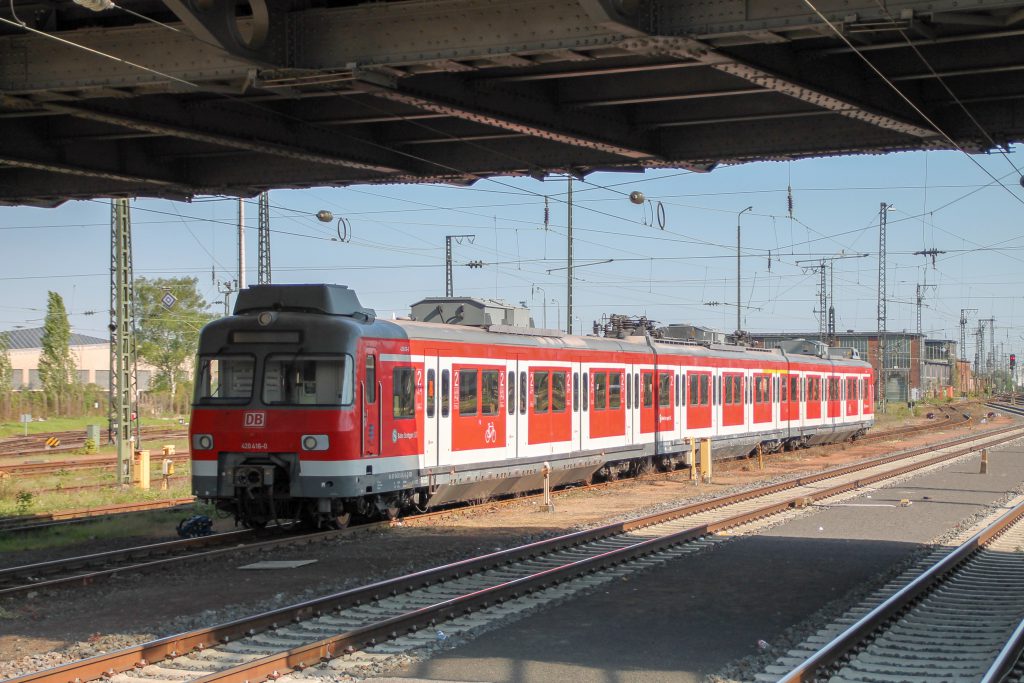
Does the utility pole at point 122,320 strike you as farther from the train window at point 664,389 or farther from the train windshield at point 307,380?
the train window at point 664,389

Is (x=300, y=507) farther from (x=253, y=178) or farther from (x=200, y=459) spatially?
(x=253, y=178)

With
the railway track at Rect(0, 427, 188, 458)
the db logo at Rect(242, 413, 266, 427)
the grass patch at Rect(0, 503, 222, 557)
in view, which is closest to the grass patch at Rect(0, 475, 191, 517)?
the grass patch at Rect(0, 503, 222, 557)

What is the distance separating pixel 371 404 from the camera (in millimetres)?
16016

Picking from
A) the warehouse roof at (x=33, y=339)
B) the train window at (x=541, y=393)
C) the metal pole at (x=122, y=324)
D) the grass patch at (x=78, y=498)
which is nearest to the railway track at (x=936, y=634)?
the train window at (x=541, y=393)

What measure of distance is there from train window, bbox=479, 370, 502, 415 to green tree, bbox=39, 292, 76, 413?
52.0m

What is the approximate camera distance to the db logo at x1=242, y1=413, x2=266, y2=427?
15.6 metres

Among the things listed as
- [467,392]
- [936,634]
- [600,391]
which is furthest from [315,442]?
[600,391]

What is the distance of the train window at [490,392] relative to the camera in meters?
19.5

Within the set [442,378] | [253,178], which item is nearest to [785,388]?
[442,378]

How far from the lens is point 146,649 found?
888 centimetres

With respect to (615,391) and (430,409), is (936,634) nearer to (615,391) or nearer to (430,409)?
(430,409)

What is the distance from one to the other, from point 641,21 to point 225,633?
20.4ft

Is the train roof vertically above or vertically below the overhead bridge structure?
below

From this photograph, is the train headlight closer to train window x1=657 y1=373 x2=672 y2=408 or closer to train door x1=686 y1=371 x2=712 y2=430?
train window x1=657 y1=373 x2=672 y2=408
